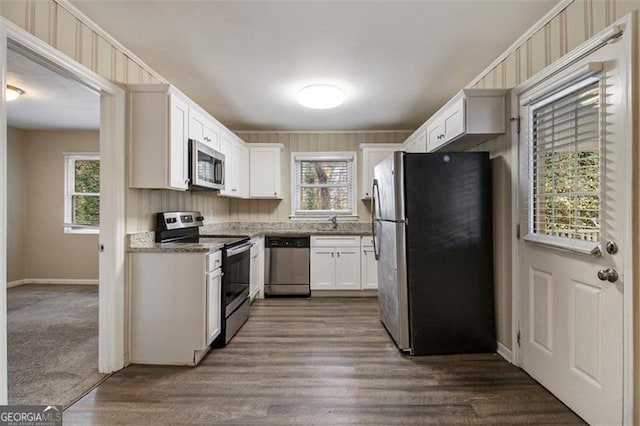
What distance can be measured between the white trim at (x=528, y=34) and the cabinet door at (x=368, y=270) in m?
2.45

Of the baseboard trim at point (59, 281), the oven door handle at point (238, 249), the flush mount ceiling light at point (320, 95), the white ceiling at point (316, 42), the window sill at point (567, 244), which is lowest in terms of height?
the baseboard trim at point (59, 281)

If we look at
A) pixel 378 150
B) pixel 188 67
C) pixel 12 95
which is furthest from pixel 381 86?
pixel 12 95

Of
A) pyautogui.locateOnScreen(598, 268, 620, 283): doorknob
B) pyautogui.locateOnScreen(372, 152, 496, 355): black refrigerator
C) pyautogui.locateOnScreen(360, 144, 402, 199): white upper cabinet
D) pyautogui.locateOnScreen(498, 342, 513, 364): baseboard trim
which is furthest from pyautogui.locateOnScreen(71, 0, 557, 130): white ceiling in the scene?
pyautogui.locateOnScreen(498, 342, 513, 364): baseboard trim

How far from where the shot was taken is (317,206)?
17.1 feet

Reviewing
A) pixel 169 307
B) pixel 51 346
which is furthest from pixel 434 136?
pixel 51 346

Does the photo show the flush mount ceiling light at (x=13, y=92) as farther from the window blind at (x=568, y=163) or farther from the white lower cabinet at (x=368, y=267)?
the window blind at (x=568, y=163)

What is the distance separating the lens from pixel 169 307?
246cm

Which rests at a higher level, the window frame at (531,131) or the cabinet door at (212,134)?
the cabinet door at (212,134)

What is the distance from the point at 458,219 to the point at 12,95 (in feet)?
15.0

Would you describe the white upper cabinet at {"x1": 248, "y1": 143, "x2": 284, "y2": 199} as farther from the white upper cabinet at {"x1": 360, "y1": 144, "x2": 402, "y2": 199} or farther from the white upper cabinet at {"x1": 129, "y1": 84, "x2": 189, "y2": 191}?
the white upper cabinet at {"x1": 129, "y1": 84, "x2": 189, "y2": 191}

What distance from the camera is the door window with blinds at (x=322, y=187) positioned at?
514cm

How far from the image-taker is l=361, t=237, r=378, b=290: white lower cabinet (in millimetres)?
4488

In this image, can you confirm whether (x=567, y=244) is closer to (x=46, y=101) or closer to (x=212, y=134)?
→ (x=212, y=134)

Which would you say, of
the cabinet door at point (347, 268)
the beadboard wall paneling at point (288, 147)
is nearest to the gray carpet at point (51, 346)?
the beadboard wall paneling at point (288, 147)
